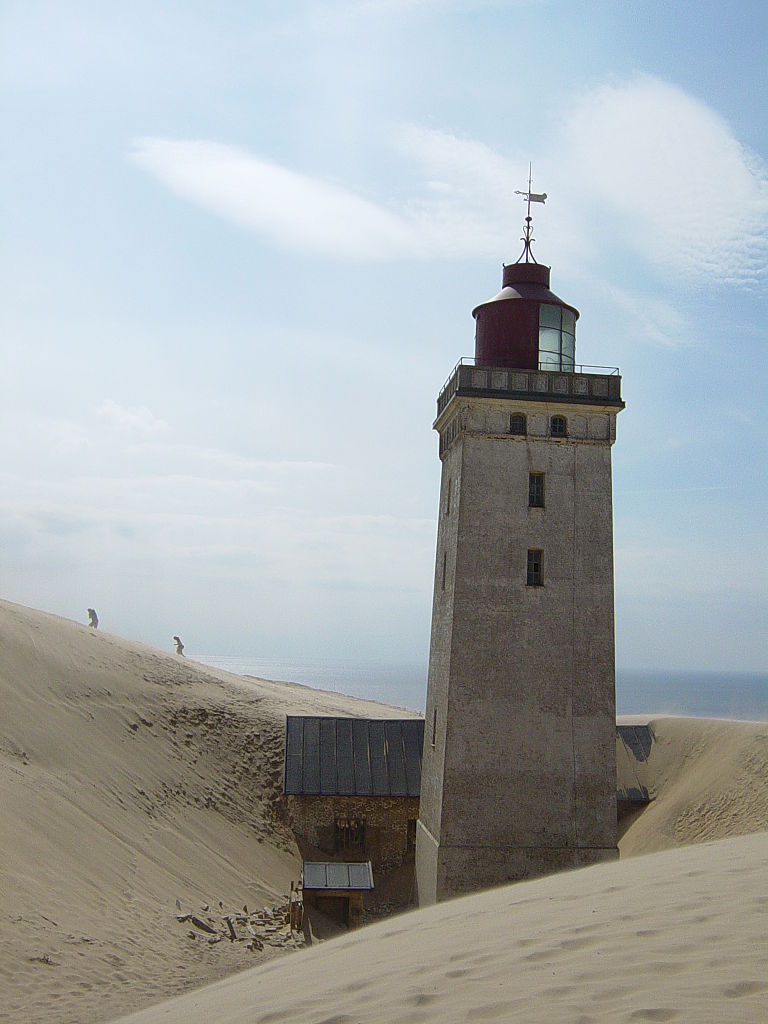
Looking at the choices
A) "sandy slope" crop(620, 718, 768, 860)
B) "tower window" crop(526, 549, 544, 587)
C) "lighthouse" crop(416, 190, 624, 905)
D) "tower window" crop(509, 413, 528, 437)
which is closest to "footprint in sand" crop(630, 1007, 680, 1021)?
"lighthouse" crop(416, 190, 624, 905)

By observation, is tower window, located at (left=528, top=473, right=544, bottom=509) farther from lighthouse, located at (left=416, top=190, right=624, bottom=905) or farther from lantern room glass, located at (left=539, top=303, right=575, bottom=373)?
lantern room glass, located at (left=539, top=303, right=575, bottom=373)

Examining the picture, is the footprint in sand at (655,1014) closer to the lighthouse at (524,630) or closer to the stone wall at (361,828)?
the lighthouse at (524,630)

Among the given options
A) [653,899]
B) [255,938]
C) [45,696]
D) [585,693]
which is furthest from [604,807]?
[45,696]

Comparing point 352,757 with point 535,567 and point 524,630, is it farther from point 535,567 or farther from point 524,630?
point 535,567

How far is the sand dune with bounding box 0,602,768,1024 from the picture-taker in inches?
232

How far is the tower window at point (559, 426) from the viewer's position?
19312mm

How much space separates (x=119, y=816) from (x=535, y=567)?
35.8 feet

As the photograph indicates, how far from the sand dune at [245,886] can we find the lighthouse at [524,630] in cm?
297

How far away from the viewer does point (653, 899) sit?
24.7 feet

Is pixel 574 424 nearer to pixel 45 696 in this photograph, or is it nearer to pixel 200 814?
pixel 200 814

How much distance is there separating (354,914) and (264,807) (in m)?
6.25

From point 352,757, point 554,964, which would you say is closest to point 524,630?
point 352,757

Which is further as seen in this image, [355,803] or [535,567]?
[355,803]

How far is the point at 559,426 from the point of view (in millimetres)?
19359
